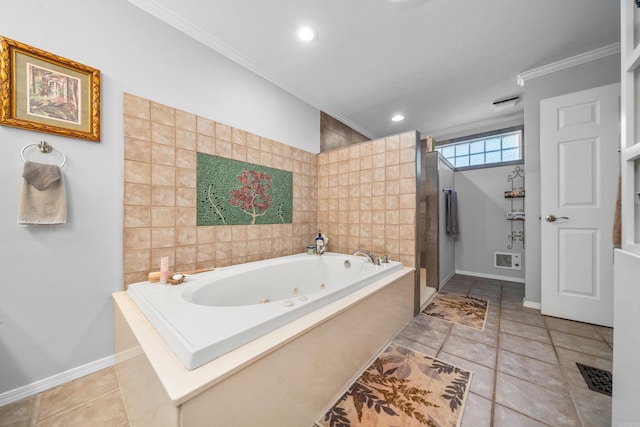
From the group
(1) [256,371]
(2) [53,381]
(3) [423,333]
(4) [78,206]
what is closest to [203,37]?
(4) [78,206]

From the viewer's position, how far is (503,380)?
1.28 meters

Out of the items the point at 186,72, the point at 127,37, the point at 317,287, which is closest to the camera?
the point at 127,37

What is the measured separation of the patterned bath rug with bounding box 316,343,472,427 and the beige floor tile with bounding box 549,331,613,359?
0.91 m

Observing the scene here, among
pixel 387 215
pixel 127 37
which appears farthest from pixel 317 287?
pixel 127 37

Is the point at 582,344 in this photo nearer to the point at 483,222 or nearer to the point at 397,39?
the point at 483,222

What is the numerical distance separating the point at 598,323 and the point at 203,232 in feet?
10.8

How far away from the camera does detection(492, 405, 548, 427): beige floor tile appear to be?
1.01 meters

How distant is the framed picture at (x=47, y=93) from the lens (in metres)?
1.11

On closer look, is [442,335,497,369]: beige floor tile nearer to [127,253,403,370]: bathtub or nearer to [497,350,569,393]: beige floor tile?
[497,350,569,393]: beige floor tile

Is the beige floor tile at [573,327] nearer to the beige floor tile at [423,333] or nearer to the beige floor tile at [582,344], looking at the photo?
the beige floor tile at [582,344]

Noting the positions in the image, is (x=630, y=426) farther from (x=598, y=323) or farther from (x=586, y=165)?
(x=586, y=165)

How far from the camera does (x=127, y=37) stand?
144cm

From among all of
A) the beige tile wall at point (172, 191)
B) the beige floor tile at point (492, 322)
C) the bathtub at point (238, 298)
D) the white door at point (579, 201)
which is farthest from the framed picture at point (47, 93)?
the white door at point (579, 201)


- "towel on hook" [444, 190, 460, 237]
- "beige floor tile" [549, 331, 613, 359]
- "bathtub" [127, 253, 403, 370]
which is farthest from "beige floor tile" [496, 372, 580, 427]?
"towel on hook" [444, 190, 460, 237]
